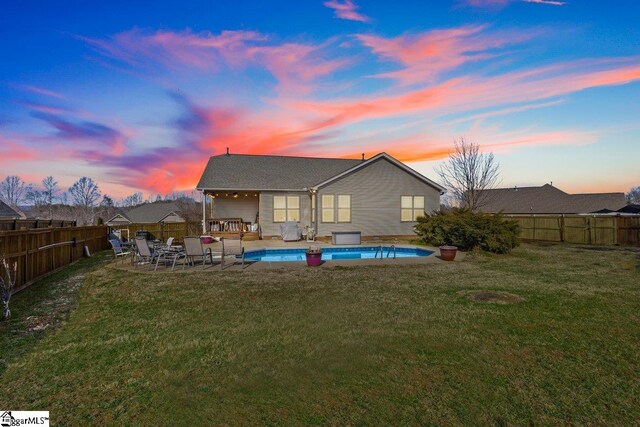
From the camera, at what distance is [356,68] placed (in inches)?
638

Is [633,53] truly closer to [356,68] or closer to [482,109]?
[482,109]

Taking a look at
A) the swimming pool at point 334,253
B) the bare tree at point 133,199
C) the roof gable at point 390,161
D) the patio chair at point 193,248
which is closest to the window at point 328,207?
the roof gable at point 390,161

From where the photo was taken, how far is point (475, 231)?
15055mm

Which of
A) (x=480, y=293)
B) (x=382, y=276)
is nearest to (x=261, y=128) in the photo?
(x=382, y=276)

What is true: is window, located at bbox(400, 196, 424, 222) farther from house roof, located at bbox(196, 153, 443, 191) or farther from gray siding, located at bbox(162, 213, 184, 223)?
gray siding, located at bbox(162, 213, 184, 223)

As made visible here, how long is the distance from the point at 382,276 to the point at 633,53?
1341cm

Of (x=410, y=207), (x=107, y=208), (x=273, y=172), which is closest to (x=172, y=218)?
(x=107, y=208)

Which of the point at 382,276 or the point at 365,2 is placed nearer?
the point at 382,276

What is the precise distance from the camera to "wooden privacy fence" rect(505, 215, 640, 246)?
19.2 m

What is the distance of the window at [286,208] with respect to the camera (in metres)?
21.7

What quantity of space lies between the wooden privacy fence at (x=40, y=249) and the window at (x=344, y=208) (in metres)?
13.3

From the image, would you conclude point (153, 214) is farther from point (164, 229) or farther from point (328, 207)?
point (328, 207)

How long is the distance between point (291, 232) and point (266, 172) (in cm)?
551

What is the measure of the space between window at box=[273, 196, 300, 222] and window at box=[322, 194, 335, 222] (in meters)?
1.88
